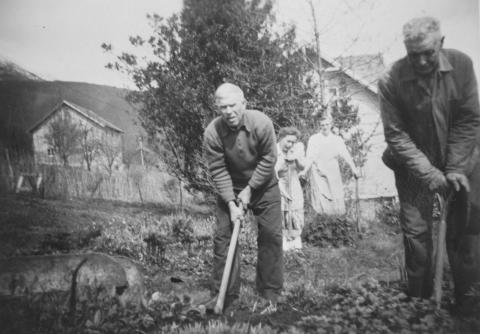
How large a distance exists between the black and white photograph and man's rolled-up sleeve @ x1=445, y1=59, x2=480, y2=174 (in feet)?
0.04

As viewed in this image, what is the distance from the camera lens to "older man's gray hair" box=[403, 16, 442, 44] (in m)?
2.84

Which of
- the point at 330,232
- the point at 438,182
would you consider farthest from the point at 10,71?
the point at 330,232

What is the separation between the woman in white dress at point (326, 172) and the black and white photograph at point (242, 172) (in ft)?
0.13

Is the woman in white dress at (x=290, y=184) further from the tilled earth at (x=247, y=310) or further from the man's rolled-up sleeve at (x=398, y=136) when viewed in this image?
the man's rolled-up sleeve at (x=398, y=136)

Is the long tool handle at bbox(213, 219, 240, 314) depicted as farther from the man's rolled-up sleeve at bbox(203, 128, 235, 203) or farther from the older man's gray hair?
the older man's gray hair

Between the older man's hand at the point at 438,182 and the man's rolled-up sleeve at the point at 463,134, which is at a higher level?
the man's rolled-up sleeve at the point at 463,134

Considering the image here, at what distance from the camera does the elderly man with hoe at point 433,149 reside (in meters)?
3.03

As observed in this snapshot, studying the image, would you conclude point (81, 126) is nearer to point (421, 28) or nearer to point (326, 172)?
point (326, 172)

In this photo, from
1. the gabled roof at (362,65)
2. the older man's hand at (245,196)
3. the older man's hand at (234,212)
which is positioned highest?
the gabled roof at (362,65)

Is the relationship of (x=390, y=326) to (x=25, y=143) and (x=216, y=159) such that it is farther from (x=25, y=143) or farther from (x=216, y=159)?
(x=25, y=143)

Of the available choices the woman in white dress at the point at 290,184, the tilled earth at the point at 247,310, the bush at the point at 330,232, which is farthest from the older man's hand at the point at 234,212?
the bush at the point at 330,232

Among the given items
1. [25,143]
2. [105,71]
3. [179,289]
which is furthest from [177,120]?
[179,289]

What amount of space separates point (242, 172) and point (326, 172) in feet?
17.9

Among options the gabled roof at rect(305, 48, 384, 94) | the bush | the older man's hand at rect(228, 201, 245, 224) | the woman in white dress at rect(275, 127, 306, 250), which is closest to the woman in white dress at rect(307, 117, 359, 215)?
the bush
